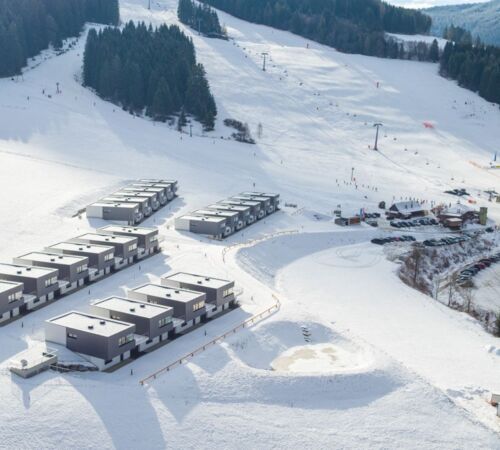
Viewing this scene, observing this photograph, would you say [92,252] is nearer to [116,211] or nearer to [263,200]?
[116,211]

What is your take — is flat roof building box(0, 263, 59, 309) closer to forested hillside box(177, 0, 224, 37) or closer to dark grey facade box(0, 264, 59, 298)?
dark grey facade box(0, 264, 59, 298)

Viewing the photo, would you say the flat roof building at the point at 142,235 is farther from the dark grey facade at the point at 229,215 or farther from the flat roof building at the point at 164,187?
the flat roof building at the point at 164,187

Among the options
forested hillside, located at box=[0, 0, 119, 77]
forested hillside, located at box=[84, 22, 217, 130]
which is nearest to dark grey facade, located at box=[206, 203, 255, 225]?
forested hillside, located at box=[84, 22, 217, 130]

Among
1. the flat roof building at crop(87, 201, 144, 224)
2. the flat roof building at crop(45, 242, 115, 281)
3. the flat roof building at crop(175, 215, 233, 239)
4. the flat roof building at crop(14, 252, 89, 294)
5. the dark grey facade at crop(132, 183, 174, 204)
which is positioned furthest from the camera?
the dark grey facade at crop(132, 183, 174, 204)

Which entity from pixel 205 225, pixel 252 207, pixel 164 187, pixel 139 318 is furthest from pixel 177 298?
pixel 164 187

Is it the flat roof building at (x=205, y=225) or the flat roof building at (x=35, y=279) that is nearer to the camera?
the flat roof building at (x=35, y=279)

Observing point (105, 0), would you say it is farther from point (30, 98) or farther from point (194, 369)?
point (194, 369)

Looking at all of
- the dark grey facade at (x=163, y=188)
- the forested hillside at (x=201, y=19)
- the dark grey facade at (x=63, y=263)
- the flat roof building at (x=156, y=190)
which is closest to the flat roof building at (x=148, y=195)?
the flat roof building at (x=156, y=190)

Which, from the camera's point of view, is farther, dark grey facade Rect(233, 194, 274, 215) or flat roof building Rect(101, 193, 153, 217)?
dark grey facade Rect(233, 194, 274, 215)
